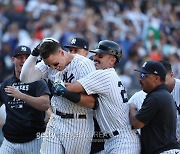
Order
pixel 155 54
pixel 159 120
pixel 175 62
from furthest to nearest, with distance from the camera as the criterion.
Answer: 1. pixel 155 54
2. pixel 175 62
3. pixel 159 120

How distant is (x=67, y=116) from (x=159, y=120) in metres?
1.03

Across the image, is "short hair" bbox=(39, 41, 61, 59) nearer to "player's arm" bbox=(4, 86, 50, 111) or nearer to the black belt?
"player's arm" bbox=(4, 86, 50, 111)

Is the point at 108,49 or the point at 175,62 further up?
the point at 175,62

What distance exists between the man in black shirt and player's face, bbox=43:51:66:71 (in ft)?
2.99

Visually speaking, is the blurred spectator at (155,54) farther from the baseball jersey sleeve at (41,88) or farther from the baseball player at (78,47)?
the baseball jersey sleeve at (41,88)

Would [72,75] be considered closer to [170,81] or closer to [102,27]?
[170,81]

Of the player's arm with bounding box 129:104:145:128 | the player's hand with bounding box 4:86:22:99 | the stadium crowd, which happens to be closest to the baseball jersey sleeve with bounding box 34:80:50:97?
the player's hand with bounding box 4:86:22:99

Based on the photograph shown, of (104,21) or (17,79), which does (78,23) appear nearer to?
(104,21)

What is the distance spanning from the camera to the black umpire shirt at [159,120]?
664cm

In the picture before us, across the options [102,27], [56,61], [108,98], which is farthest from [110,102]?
[102,27]

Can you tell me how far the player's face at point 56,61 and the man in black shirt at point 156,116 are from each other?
35.9 inches

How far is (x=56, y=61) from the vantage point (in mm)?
6711

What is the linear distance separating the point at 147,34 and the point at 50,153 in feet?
37.8

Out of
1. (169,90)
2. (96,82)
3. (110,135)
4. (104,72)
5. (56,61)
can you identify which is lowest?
(110,135)
